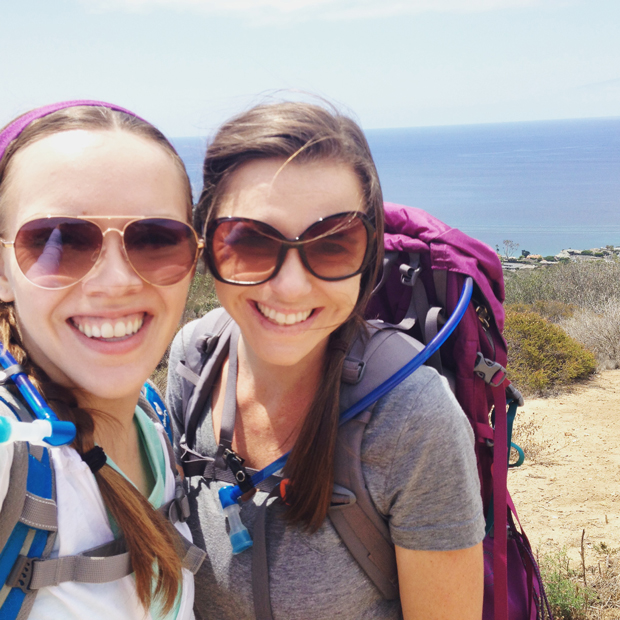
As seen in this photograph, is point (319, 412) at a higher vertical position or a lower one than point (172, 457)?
higher

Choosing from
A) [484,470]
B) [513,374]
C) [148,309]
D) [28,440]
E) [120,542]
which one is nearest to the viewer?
[28,440]

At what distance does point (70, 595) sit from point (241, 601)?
70 cm

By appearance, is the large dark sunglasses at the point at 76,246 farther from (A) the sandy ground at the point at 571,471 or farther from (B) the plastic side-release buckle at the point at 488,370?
(A) the sandy ground at the point at 571,471

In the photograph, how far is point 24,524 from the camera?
0.98 m

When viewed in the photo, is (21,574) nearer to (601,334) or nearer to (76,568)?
(76,568)

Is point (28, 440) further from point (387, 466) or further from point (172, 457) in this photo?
point (387, 466)

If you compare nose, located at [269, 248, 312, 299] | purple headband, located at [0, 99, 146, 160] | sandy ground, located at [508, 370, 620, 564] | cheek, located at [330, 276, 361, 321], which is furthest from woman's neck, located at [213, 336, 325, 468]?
sandy ground, located at [508, 370, 620, 564]

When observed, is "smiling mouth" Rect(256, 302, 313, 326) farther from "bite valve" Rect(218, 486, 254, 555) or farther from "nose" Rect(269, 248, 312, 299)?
"bite valve" Rect(218, 486, 254, 555)

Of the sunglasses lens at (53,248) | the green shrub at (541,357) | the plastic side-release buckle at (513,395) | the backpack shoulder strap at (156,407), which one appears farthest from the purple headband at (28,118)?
the green shrub at (541,357)

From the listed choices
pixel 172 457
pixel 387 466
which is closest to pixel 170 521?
pixel 172 457

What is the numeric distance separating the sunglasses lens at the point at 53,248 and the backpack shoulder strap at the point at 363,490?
31.7 inches

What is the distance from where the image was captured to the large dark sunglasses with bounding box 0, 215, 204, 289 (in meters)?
1.18

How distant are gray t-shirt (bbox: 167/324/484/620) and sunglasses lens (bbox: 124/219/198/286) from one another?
65cm

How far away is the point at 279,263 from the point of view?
60.1 inches
